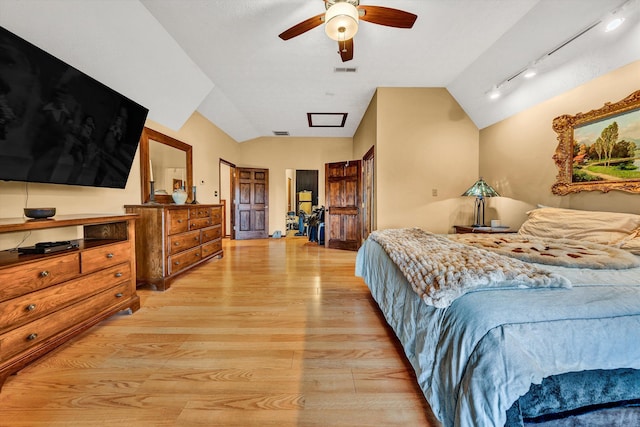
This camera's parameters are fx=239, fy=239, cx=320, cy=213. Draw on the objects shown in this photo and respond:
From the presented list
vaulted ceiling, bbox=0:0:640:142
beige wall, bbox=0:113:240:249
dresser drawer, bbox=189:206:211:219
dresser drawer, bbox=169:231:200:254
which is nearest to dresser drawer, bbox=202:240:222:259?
dresser drawer, bbox=169:231:200:254

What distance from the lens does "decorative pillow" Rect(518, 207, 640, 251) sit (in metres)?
1.83

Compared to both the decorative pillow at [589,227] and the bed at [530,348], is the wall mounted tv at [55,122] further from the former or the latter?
the decorative pillow at [589,227]

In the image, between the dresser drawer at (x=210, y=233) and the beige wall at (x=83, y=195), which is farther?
the dresser drawer at (x=210, y=233)

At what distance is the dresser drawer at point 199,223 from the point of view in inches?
133

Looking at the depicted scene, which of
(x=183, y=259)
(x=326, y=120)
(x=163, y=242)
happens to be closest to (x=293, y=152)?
(x=326, y=120)

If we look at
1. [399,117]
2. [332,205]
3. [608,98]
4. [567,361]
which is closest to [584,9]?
[608,98]

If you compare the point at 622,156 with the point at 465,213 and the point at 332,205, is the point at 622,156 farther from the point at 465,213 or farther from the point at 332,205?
the point at 332,205

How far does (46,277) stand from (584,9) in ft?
15.4

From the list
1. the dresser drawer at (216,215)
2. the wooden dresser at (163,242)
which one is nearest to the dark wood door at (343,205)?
the dresser drawer at (216,215)

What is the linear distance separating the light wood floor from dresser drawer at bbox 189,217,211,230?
1141 millimetres

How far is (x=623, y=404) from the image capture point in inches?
36.0

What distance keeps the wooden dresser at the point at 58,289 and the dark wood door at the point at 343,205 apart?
12.3ft

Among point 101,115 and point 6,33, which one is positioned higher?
point 6,33

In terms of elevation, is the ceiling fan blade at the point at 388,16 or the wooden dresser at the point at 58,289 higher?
the ceiling fan blade at the point at 388,16
